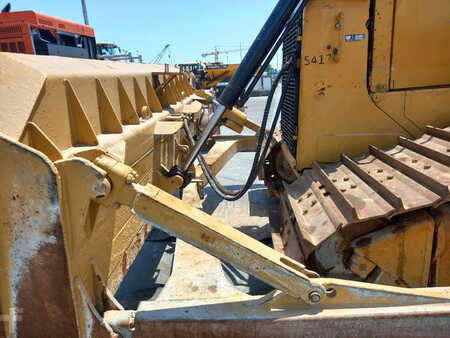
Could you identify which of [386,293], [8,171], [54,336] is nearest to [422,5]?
[386,293]

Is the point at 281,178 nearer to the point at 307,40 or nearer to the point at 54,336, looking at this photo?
the point at 307,40

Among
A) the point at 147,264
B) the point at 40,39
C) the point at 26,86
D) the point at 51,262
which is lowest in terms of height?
the point at 147,264

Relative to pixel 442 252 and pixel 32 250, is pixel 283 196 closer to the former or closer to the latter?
pixel 442 252

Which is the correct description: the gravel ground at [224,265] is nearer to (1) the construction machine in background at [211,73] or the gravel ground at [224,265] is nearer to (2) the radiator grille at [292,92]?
(2) the radiator grille at [292,92]

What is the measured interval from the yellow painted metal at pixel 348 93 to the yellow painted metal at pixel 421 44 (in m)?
0.02

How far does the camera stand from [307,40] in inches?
101

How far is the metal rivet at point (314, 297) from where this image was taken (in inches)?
58.6

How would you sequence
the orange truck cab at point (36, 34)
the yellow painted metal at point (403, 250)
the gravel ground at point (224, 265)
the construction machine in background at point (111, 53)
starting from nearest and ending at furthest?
the yellow painted metal at point (403, 250) < the gravel ground at point (224, 265) < the orange truck cab at point (36, 34) < the construction machine in background at point (111, 53)

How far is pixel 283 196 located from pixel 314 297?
2.04 m

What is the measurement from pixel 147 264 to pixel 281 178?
1.92 meters

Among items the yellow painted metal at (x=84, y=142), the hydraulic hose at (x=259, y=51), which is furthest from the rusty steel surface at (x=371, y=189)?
the yellow painted metal at (x=84, y=142)

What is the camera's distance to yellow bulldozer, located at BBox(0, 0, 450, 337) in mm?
1354

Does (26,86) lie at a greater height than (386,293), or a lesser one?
greater

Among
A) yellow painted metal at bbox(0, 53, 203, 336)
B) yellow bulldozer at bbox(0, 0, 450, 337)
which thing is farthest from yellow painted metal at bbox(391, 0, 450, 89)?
yellow painted metal at bbox(0, 53, 203, 336)
